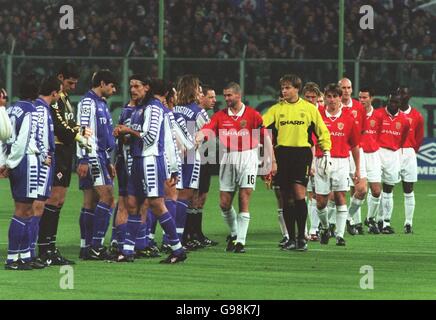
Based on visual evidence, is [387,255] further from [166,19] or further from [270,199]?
[166,19]

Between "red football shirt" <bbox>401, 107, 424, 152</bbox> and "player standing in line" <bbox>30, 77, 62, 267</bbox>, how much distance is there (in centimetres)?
762

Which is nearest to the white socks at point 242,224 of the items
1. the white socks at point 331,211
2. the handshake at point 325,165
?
the handshake at point 325,165

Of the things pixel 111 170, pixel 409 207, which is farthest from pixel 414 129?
pixel 111 170

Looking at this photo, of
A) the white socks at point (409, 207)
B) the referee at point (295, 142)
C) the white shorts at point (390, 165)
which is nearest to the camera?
the referee at point (295, 142)

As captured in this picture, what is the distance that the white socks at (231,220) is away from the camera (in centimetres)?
1650

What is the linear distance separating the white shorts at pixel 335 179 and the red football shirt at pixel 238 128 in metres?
1.41

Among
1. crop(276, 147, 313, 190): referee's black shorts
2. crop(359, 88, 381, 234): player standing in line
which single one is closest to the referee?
crop(276, 147, 313, 190): referee's black shorts

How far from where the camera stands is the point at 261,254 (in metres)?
15.9

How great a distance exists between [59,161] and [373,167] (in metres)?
6.42

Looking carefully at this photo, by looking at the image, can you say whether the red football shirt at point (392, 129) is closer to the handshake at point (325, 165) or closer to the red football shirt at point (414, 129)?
the red football shirt at point (414, 129)

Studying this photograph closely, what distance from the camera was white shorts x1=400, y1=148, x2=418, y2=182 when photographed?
2000 centimetres

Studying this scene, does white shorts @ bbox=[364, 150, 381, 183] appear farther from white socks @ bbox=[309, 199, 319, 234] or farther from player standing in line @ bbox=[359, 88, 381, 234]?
white socks @ bbox=[309, 199, 319, 234]

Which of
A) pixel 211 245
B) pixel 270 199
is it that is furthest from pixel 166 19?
pixel 211 245

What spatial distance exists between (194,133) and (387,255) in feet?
9.65
